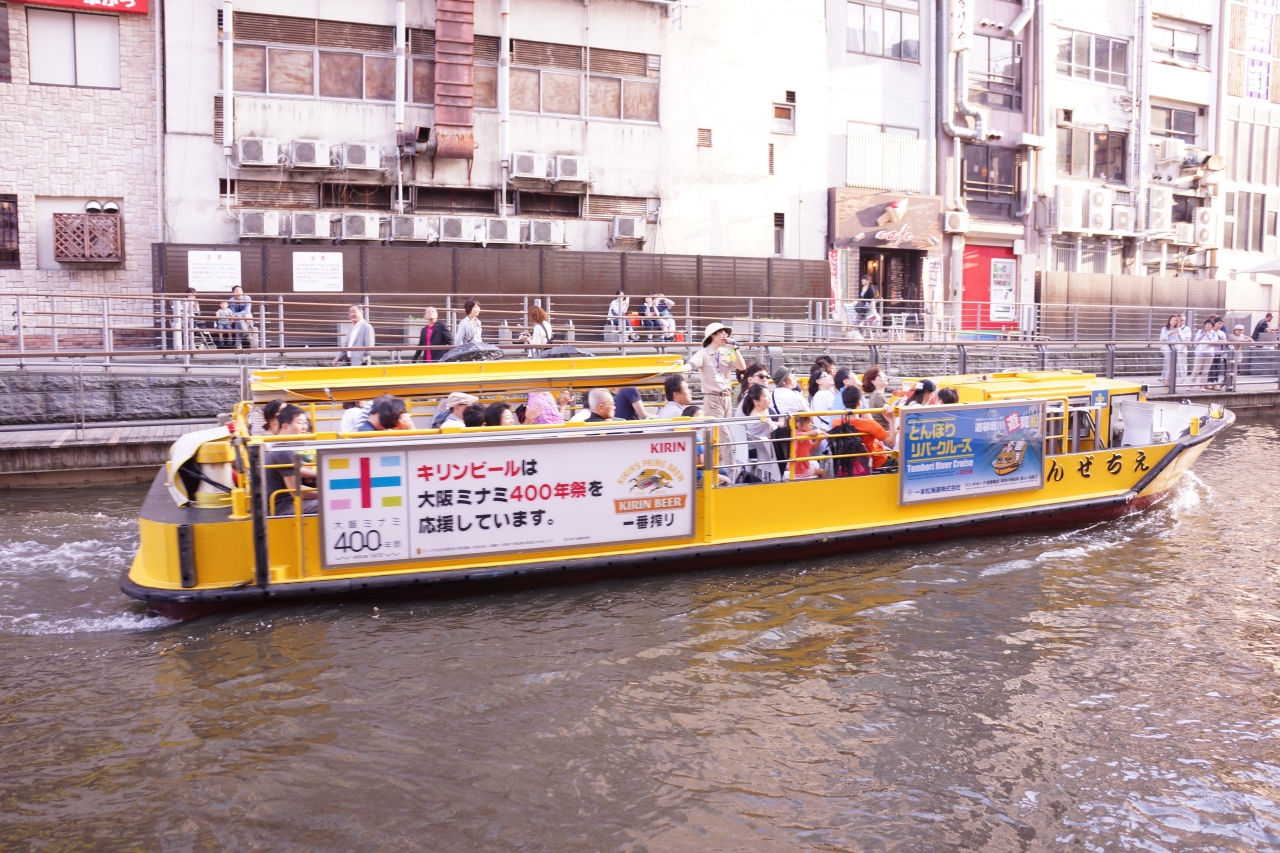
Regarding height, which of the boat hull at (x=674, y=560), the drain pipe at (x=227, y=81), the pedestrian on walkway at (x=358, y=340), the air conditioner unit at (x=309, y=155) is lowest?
the boat hull at (x=674, y=560)

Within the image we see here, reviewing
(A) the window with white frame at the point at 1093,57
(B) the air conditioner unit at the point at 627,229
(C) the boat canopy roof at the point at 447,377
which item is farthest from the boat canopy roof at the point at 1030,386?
(A) the window with white frame at the point at 1093,57

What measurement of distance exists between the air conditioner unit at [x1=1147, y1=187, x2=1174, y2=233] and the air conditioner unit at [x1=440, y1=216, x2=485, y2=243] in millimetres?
23282

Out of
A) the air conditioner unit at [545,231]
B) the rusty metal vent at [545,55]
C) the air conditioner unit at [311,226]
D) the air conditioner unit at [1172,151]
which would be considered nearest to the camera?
the air conditioner unit at [311,226]

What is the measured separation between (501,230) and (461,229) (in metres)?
0.94

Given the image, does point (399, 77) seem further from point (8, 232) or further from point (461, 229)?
point (8, 232)

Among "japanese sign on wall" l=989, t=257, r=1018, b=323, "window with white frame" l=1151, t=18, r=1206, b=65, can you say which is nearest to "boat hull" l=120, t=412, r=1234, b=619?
"japanese sign on wall" l=989, t=257, r=1018, b=323

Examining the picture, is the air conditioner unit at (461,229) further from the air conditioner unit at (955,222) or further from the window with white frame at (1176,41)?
the window with white frame at (1176,41)

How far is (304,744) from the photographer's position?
613cm

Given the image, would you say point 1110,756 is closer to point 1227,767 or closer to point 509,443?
point 1227,767

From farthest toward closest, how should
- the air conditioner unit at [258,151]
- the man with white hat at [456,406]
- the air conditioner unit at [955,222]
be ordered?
the air conditioner unit at [955,222]
the air conditioner unit at [258,151]
the man with white hat at [456,406]

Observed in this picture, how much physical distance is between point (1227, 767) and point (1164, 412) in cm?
849

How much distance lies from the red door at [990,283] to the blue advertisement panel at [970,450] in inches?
848

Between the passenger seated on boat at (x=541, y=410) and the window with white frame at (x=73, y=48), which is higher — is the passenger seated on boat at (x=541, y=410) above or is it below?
below

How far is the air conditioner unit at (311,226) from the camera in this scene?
73.5 feet
